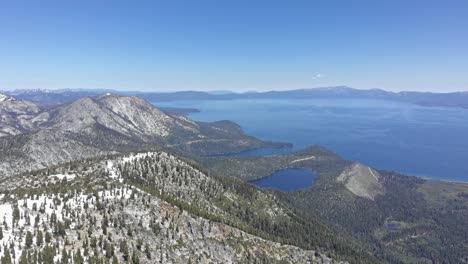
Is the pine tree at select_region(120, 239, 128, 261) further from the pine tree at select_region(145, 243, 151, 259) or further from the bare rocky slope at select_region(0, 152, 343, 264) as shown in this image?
the pine tree at select_region(145, 243, 151, 259)

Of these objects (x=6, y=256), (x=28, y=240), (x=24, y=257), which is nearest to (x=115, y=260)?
(x=24, y=257)

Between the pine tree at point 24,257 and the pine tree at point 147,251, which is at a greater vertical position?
the pine tree at point 24,257

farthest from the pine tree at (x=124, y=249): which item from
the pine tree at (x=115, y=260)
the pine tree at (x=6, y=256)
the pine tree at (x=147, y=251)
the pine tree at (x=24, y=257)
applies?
the pine tree at (x=6, y=256)

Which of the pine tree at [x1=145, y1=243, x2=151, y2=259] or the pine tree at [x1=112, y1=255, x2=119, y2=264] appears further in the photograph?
the pine tree at [x1=145, y1=243, x2=151, y2=259]

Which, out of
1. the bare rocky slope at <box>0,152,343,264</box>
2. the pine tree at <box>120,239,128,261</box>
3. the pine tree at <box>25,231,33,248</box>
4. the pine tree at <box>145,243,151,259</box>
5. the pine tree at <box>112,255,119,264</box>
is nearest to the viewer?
the pine tree at <box>25,231,33,248</box>

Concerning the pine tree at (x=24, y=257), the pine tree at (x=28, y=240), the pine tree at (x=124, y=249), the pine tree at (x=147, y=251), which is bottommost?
the pine tree at (x=147, y=251)

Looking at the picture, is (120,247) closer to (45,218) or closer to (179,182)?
(45,218)

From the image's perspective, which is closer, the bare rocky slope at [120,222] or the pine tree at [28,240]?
the pine tree at [28,240]

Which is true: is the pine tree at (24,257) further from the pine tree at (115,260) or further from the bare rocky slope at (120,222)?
the pine tree at (115,260)

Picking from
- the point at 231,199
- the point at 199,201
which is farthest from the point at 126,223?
the point at 231,199

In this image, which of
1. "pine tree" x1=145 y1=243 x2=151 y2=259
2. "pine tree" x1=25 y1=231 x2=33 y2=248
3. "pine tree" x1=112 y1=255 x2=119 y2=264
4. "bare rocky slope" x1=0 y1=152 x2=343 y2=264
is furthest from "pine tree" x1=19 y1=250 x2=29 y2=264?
"pine tree" x1=145 y1=243 x2=151 y2=259

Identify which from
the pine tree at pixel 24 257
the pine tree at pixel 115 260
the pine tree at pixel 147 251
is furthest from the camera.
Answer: the pine tree at pixel 147 251
